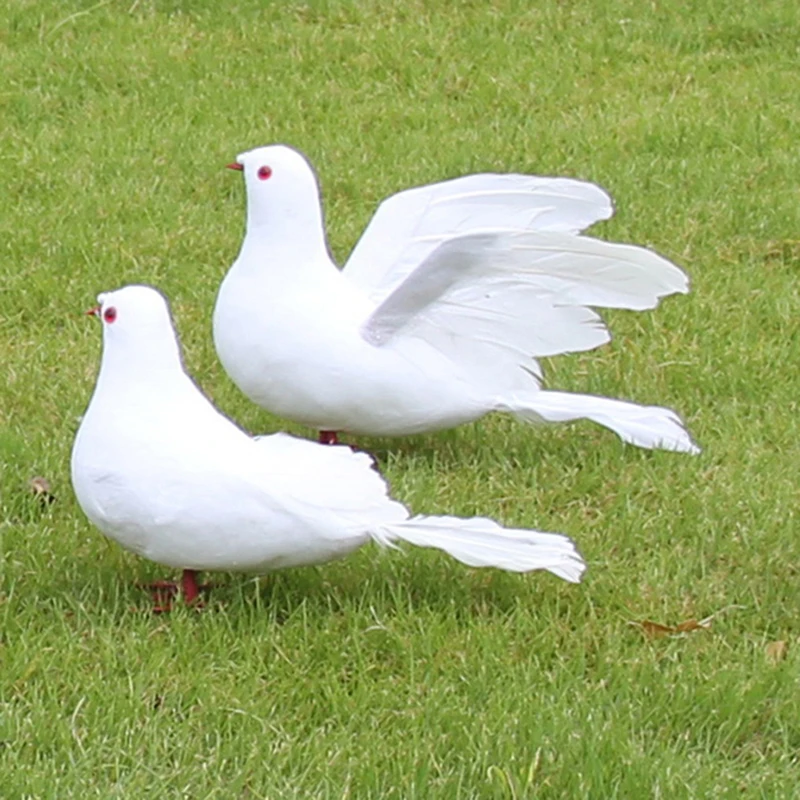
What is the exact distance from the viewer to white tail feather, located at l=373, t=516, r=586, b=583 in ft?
11.0

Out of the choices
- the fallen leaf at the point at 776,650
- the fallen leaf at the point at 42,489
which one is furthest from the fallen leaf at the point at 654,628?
the fallen leaf at the point at 42,489

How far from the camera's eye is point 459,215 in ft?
14.7

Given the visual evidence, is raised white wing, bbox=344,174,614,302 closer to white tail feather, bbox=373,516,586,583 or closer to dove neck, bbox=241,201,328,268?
dove neck, bbox=241,201,328,268

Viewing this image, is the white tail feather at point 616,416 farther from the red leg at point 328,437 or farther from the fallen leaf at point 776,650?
the fallen leaf at point 776,650

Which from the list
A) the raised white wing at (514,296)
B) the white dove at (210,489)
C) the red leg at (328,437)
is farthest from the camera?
the red leg at (328,437)

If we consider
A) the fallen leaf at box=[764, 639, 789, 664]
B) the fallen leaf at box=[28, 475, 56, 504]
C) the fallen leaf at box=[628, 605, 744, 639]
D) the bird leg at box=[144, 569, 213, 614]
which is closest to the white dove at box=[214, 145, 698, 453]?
the fallen leaf at box=[28, 475, 56, 504]

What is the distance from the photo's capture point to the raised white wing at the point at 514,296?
4.10 metres

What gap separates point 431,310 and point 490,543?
99 centimetres

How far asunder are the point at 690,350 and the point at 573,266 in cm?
119

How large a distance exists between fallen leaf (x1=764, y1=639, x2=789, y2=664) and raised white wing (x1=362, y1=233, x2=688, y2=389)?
1.04 meters

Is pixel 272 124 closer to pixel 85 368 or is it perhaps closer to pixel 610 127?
pixel 610 127

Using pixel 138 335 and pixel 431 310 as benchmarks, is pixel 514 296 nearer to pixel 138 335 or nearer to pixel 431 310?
pixel 431 310

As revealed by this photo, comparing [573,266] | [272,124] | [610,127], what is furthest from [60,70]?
[573,266]

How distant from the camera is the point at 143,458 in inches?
133
